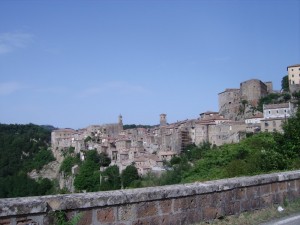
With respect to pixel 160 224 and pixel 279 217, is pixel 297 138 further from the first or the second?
pixel 160 224

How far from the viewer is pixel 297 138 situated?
12016 mm

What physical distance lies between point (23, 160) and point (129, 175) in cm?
5866

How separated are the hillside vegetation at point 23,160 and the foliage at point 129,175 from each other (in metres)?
23.0

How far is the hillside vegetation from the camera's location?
275 ft

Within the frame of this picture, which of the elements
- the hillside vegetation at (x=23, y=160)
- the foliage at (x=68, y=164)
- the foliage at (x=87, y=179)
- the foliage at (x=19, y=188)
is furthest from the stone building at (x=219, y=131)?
the hillside vegetation at (x=23, y=160)

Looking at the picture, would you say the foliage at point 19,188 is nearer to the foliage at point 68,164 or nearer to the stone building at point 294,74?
the foliage at point 68,164

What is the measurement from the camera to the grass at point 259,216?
16.8ft

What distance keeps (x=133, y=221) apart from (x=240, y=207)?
2004mm

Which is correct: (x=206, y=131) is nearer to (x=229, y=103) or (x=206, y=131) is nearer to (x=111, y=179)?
(x=229, y=103)

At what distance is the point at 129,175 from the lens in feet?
233

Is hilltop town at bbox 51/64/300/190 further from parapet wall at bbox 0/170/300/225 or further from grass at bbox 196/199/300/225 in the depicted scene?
parapet wall at bbox 0/170/300/225

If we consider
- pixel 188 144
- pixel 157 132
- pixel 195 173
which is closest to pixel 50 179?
pixel 157 132

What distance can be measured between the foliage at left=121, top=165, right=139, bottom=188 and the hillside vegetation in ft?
75.5

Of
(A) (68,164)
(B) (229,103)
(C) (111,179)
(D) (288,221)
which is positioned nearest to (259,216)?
(D) (288,221)
